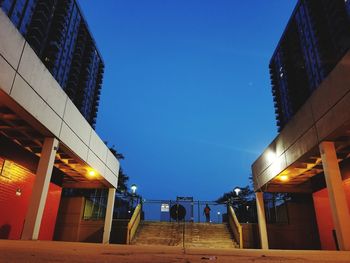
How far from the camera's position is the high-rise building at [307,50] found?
125ft

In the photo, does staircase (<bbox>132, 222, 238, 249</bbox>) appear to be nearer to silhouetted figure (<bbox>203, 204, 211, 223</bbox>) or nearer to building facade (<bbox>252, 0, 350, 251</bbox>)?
building facade (<bbox>252, 0, 350, 251</bbox>)

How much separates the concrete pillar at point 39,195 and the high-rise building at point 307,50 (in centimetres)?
3337

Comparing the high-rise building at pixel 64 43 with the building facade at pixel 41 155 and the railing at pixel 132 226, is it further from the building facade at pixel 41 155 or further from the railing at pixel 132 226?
the railing at pixel 132 226

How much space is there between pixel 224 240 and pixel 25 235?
13740 mm

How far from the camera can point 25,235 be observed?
10.8m

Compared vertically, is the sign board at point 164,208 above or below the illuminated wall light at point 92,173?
below

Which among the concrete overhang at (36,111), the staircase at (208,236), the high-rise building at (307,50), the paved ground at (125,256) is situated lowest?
the paved ground at (125,256)

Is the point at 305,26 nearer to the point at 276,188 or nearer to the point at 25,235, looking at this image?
the point at 276,188

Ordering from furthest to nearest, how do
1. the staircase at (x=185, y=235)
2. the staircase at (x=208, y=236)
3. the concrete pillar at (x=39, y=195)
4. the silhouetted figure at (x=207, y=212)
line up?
the silhouetted figure at (x=207, y=212)
the staircase at (x=185, y=235)
the staircase at (x=208, y=236)
the concrete pillar at (x=39, y=195)

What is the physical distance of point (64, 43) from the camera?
47.3m

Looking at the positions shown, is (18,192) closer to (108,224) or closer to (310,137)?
(108,224)

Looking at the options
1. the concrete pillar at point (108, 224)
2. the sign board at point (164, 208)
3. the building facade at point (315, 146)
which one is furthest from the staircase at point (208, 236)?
the concrete pillar at point (108, 224)

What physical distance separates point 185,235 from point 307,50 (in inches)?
1400

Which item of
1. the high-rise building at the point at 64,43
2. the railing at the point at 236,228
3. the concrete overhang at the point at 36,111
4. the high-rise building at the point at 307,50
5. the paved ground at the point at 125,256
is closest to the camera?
the paved ground at the point at 125,256
